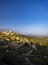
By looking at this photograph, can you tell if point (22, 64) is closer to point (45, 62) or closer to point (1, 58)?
point (1, 58)

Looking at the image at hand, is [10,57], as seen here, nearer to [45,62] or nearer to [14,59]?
[14,59]

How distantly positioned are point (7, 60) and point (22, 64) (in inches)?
44.5

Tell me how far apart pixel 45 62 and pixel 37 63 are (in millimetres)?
791

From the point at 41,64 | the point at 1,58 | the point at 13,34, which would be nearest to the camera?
the point at 1,58

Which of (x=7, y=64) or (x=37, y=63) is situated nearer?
(x=7, y=64)

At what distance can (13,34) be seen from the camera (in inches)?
2379

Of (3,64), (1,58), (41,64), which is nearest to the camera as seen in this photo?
(3,64)

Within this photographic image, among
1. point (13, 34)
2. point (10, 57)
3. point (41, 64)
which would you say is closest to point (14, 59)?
point (10, 57)

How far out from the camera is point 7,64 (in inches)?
603

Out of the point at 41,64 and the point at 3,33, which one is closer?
the point at 41,64

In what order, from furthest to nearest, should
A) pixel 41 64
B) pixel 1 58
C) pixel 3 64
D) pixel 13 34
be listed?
pixel 13 34 → pixel 41 64 → pixel 1 58 → pixel 3 64

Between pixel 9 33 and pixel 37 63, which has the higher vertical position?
pixel 9 33

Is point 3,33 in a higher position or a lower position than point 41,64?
higher

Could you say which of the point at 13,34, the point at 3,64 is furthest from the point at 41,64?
the point at 13,34
